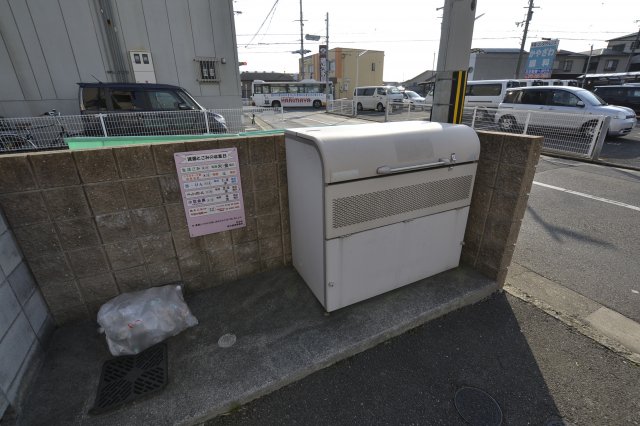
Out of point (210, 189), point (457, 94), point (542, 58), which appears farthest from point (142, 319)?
point (542, 58)

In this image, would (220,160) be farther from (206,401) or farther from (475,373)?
(475,373)

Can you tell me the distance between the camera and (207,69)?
407 inches

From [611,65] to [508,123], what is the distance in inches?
1571

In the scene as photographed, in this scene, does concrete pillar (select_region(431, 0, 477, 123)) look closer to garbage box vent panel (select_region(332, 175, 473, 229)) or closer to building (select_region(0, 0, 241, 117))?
garbage box vent panel (select_region(332, 175, 473, 229))

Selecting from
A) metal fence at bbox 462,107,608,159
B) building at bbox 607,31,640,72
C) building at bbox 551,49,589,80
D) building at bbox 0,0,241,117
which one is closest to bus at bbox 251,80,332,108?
building at bbox 0,0,241,117

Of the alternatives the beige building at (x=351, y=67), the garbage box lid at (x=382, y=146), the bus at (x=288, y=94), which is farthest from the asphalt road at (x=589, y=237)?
the beige building at (x=351, y=67)

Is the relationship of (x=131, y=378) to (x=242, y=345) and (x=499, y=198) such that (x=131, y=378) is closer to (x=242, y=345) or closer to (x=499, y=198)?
(x=242, y=345)

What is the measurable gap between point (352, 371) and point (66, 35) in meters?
11.6

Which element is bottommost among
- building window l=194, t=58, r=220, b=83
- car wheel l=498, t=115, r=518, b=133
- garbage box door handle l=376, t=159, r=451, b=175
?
car wheel l=498, t=115, r=518, b=133

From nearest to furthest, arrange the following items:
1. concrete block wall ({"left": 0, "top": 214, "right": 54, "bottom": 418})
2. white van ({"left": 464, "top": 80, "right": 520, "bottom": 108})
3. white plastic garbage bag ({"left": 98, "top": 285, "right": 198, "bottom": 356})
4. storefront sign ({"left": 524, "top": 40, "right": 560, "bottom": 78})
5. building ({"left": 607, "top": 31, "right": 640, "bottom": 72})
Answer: concrete block wall ({"left": 0, "top": 214, "right": 54, "bottom": 418})
white plastic garbage bag ({"left": 98, "top": 285, "right": 198, "bottom": 356})
white van ({"left": 464, "top": 80, "right": 520, "bottom": 108})
storefront sign ({"left": 524, "top": 40, "right": 560, "bottom": 78})
building ({"left": 607, "top": 31, "right": 640, "bottom": 72})

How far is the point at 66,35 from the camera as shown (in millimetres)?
8539

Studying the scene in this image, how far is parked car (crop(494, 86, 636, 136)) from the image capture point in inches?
349

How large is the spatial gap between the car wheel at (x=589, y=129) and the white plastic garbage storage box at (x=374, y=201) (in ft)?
24.9

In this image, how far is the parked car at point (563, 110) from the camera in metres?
8.88
